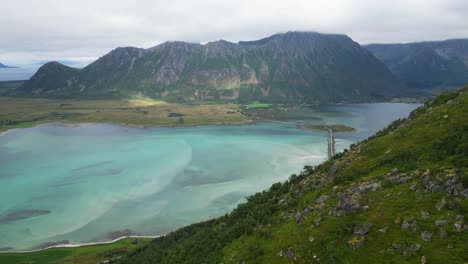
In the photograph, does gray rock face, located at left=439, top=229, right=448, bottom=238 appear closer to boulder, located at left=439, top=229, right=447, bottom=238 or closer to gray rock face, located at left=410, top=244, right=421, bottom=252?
boulder, located at left=439, top=229, right=447, bottom=238

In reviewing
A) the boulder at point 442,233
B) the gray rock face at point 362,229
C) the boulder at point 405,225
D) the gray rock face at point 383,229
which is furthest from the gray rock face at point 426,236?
the gray rock face at point 362,229

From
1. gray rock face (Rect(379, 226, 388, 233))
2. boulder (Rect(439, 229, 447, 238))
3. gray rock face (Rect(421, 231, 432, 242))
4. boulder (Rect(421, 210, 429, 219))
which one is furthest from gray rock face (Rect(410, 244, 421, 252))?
boulder (Rect(421, 210, 429, 219))

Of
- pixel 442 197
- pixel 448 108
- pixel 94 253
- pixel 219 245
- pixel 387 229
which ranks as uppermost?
pixel 448 108

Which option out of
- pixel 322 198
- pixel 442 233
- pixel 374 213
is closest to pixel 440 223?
pixel 442 233

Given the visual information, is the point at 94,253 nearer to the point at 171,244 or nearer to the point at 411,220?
the point at 171,244

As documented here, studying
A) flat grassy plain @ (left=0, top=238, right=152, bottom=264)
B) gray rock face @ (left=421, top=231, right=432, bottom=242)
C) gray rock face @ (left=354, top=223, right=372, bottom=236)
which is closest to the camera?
gray rock face @ (left=421, top=231, right=432, bottom=242)

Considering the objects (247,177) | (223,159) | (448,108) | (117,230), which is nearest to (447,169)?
(448,108)
